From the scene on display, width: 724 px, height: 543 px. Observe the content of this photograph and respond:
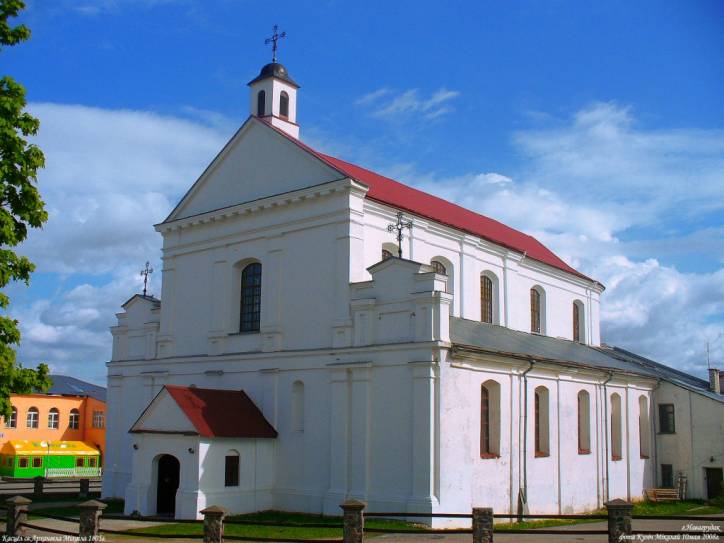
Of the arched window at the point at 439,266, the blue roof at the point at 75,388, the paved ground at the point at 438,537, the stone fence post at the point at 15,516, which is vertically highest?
the arched window at the point at 439,266

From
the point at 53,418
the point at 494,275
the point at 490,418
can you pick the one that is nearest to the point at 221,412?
the point at 490,418

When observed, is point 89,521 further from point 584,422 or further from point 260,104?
point 584,422

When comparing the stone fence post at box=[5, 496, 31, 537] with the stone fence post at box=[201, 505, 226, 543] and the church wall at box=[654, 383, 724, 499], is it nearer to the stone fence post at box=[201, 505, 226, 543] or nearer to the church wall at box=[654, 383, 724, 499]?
the stone fence post at box=[201, 505, 226, 543]

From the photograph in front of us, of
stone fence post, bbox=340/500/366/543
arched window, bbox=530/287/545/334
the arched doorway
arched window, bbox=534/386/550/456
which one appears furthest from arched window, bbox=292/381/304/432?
arched window, bbox=530/287/545/334

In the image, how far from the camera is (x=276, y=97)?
2864 cm

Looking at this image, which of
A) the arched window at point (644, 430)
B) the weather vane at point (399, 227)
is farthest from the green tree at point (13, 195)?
the arched window at point (644, 430)

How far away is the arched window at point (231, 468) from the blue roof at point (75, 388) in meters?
39.2

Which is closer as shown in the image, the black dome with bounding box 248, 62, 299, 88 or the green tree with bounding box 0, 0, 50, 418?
the green tree with bounding box 0, 0, 50, 418

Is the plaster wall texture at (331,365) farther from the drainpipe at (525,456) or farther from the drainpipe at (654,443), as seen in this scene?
the drainpipe at (654,443)

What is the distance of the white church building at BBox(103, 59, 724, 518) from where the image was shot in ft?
72.7

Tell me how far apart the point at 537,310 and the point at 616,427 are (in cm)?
631

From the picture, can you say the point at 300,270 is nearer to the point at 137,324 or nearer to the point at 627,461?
the point at 137,324

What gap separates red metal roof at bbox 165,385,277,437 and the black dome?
38.2 feet

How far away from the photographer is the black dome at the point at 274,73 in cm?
2888
